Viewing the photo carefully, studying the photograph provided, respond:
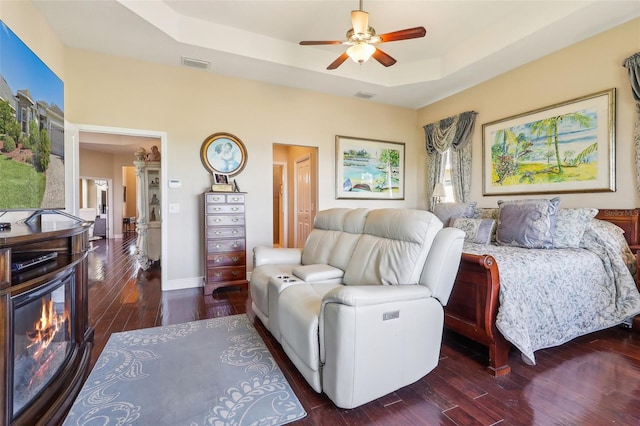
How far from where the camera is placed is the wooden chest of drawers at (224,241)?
378 centimetres

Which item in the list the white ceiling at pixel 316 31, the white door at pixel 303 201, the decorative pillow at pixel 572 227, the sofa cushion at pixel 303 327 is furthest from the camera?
the white door at pixel 303 201

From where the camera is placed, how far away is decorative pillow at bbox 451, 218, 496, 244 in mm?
3271

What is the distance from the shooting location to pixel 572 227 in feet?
9.32

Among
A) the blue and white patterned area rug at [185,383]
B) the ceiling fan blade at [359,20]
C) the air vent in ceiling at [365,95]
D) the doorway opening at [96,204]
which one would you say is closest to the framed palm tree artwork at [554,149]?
the air vent in ceiling at [365,95]

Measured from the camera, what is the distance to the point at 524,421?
5.18 ft

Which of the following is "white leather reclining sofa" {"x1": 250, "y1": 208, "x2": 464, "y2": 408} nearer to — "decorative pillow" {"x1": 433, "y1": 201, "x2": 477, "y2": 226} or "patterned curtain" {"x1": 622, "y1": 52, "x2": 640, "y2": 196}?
"decorative pillow" {"x1": 433, "y1": 201, "x2": 477, "y2": 226}

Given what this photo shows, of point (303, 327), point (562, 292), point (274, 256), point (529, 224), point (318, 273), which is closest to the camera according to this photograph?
point (303, 327)

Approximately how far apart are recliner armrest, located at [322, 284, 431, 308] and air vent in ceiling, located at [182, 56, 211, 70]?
3.55 metres

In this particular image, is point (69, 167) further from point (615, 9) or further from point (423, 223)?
point (615, 9)

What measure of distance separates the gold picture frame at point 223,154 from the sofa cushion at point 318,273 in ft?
7.51

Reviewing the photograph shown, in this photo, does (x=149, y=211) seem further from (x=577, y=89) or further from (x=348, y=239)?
(x=577, y=89)

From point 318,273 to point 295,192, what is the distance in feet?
14.1

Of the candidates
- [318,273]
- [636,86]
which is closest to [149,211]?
[318,273]

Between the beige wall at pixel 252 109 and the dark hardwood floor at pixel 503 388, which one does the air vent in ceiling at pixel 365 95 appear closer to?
the beige wall at pixel 252 109
